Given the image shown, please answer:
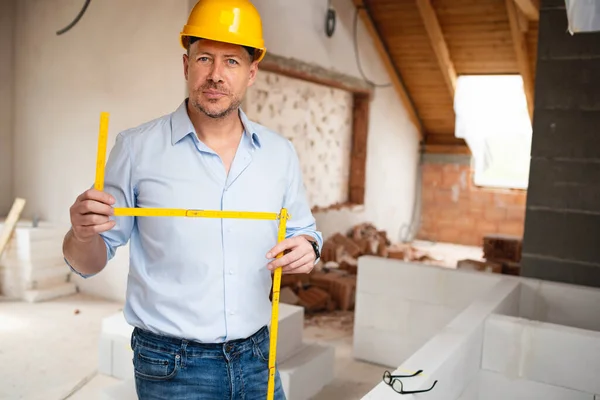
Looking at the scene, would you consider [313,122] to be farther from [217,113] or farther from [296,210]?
[217,113]

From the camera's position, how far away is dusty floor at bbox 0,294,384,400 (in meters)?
3.19

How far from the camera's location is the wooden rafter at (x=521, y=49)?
241 inches

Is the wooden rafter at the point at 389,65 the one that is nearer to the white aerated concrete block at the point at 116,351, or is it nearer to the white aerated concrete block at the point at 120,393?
the white aerated concrete block at the point at 116,351

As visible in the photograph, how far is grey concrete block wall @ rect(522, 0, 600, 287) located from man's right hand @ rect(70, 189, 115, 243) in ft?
10.5

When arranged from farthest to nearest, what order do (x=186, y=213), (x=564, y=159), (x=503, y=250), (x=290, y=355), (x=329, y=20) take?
(x=329, y=20) → (x=503, y=250) → (x=564, y=159) → (x=290, y=355) → (x=186, y=213)

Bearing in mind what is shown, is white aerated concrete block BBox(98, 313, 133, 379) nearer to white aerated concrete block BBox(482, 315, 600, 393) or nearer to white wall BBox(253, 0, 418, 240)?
white aerated concrete block BBox(482, 315, 600, 393)

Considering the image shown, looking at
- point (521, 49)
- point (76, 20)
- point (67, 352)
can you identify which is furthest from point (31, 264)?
point (521, 49)

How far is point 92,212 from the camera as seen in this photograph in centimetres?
114

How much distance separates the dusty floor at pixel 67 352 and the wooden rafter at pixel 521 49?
12.1 ft

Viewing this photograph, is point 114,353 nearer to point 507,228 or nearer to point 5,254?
point 5,254

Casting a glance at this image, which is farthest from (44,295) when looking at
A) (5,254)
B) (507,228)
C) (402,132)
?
(507,228)

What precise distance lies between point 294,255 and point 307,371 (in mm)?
1958

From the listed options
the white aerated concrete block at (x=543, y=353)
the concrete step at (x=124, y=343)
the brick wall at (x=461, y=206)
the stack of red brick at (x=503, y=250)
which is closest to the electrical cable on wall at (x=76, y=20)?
the concrete step at (x=124, y=343)

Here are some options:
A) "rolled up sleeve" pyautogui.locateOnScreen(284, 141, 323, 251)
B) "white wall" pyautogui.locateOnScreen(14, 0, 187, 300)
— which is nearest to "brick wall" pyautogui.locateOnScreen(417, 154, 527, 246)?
"white wall" pyautogui.locateOnScreen(14, 0, 187, 300)
